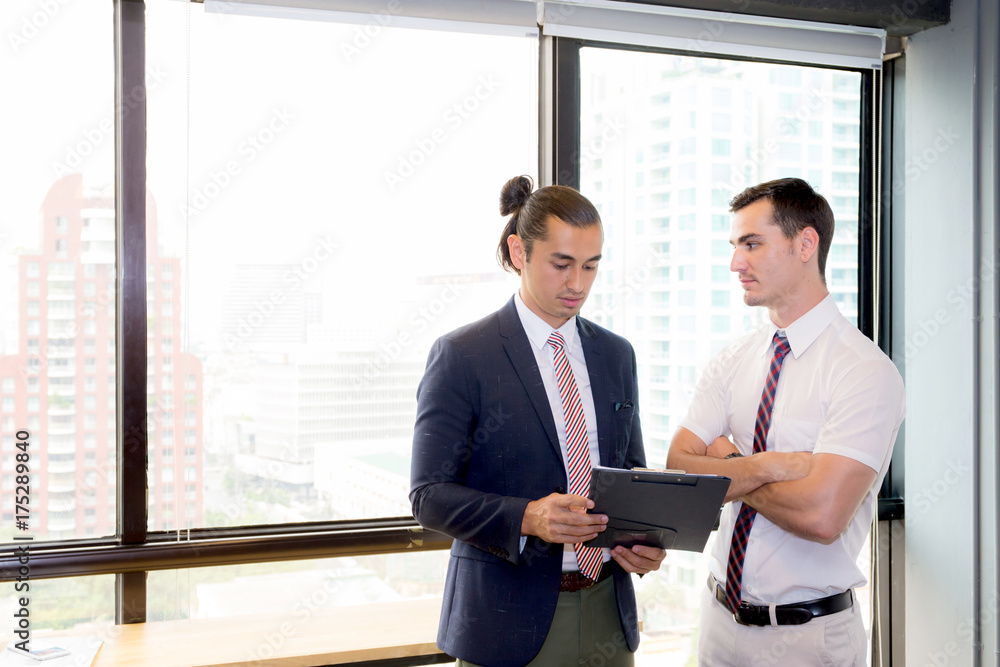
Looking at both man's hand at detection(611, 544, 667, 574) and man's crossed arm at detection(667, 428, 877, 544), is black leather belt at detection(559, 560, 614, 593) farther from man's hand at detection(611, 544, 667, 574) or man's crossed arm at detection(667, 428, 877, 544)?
man's crossed arm at detection(667, 428, 877, 544)

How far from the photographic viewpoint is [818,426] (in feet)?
5.72

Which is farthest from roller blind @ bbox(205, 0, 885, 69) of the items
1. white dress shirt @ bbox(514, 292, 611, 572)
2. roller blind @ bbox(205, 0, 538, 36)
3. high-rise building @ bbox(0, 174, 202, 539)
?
white dress shirt @ bbox(514, 292, 611, 572)

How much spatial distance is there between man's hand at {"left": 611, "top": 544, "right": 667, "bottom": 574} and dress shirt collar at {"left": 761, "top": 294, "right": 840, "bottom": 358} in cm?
57

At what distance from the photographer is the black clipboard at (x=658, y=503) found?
147 centimetres

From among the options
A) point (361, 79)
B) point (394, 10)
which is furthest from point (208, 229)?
point (394, 10)

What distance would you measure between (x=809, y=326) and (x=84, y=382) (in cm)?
214

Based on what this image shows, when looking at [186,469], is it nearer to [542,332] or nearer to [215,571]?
[215,571]

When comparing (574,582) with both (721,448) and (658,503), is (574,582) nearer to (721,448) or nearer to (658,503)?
(658,503)

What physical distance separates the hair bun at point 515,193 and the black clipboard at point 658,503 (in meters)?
0.75

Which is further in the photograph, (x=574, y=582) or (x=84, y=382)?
(x=84, y=382)

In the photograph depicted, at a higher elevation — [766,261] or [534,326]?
[766,261]

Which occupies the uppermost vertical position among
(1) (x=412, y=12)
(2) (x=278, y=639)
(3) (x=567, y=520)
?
(1) (x=412, y=12)

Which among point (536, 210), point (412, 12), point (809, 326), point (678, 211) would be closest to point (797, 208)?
point (809, 326)

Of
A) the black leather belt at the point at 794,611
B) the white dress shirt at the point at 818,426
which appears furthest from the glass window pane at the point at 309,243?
the black leather belt at the point at 794,611
